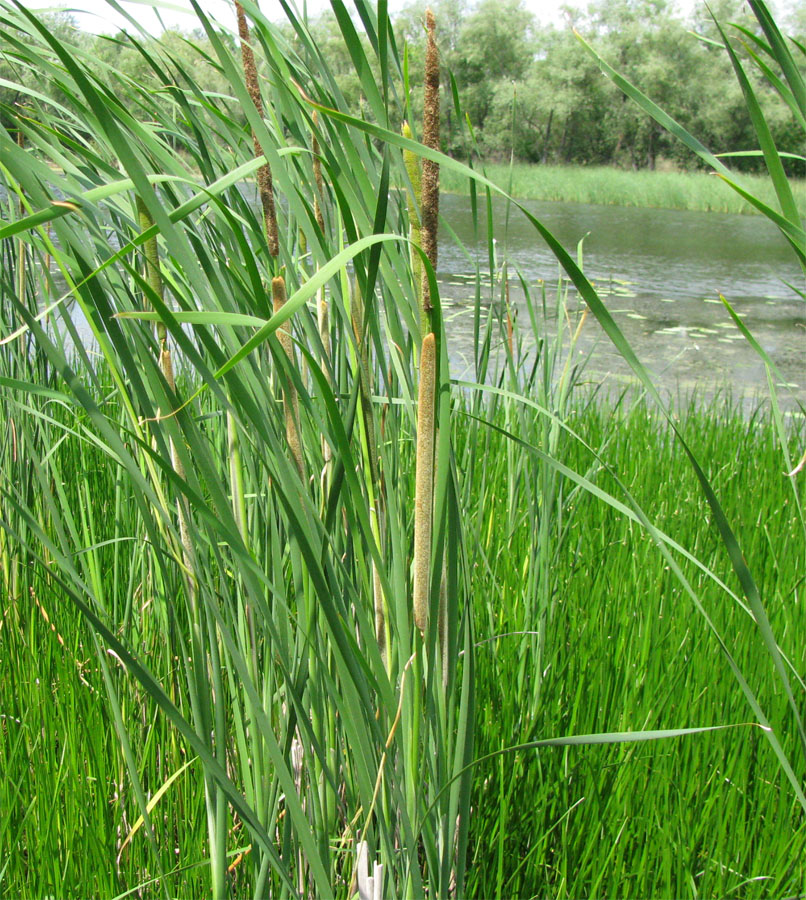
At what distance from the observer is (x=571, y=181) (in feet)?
56.6

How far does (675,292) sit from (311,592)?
698cm

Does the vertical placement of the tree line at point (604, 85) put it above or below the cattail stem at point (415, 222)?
above

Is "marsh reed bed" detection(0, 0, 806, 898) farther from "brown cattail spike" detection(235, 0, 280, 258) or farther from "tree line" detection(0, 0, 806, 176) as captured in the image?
"tree line" detection(0, 0, 806, 176)

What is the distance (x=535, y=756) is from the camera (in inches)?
30.0

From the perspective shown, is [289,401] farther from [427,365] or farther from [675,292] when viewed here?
[675,292]

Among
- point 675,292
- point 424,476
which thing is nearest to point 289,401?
point 424,476

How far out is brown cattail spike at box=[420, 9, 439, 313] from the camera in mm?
388

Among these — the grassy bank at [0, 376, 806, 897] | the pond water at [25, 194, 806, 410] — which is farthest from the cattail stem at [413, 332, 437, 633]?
the pond water at [25, 194, 806, 410]

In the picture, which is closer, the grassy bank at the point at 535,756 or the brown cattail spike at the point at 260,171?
the brown cattail spike at the point at 260,171

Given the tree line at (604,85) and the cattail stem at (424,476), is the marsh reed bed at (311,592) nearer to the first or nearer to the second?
the cattail stem at (424,476)

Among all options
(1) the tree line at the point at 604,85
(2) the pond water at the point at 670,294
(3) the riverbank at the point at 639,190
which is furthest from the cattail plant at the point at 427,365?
(1) the tree line at the point at 604,85

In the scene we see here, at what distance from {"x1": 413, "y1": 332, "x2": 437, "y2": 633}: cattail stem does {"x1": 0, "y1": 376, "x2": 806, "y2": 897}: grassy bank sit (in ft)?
0.45

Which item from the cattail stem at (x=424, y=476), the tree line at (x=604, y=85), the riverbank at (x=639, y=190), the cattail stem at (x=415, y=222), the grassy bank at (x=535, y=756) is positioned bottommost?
the grassy bank at (x=535, y=756)

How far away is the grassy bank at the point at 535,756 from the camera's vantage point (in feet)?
2.20
